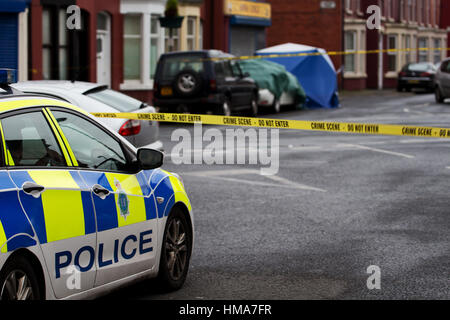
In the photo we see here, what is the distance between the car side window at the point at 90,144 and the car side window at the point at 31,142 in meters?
0.21

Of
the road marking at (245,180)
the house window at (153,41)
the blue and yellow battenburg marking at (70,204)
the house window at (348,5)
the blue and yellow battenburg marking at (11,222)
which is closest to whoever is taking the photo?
the blue and yellow battenburg marking at (11,222)

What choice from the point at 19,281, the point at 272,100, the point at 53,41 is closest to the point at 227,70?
the point at 272,100

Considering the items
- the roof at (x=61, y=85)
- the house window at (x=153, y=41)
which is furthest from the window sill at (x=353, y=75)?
the roof at (x=61, y=85)

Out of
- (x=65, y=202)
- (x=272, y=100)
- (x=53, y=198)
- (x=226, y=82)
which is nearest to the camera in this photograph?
(x=53, y=198)

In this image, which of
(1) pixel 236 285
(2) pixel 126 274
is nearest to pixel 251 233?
(1) pixel 236 285

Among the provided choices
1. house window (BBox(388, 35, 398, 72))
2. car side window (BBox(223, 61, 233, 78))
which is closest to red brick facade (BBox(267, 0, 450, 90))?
house window (BBox(388, 35, 398, 72))

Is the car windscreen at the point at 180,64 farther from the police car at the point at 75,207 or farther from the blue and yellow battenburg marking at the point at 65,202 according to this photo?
the blue and yellow battenburg marking at the point at 65,202

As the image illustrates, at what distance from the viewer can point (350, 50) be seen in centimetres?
6119

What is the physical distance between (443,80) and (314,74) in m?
4.61

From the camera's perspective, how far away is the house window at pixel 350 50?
6029cm

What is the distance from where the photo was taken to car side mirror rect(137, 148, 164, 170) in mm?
6793

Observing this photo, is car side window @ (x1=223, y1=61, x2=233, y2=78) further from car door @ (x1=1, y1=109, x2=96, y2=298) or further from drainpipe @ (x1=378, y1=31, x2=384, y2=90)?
drainpipe @ (x1=378, y1=31, x2=384, y2=90)

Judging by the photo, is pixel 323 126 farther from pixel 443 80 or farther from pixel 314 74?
pixel 443 80
